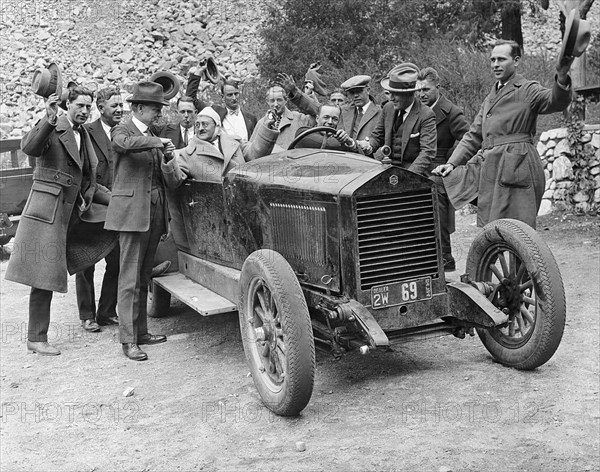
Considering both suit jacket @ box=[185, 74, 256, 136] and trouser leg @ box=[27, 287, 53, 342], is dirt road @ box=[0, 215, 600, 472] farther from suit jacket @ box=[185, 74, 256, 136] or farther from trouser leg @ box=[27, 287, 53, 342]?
suit jacket @ box=[185, 74, 256, 136]

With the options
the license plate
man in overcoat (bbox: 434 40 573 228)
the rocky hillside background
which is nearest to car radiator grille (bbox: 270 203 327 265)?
the license plate

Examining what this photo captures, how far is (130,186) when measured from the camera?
21.3 ft

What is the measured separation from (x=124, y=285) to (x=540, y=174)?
3486mm

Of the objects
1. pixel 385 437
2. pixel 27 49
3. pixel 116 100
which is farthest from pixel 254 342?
pixel 27 49

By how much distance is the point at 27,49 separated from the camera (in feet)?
95.7

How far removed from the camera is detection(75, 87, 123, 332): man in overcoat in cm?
721

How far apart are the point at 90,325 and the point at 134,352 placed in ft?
3.72

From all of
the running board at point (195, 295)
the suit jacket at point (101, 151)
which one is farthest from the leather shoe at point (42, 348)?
the suit jacket at point (101, 151)

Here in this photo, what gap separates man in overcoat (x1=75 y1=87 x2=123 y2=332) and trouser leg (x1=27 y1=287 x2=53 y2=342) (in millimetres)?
606

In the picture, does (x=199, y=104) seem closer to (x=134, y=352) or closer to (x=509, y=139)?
(x=134, y=352)

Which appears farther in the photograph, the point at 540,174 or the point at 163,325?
the point at 163,325

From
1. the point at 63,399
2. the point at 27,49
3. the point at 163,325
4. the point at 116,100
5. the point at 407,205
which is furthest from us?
the point at 27,49

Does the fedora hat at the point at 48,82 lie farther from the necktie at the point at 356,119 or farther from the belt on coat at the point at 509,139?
the belt on coat at the point at 509,139

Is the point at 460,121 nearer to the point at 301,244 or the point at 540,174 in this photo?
the point at 540,174
